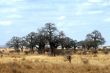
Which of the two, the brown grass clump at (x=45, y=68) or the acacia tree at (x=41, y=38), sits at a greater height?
the acacia tree at (x=41, y=38)

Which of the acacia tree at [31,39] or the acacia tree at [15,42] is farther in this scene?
the acacia tree at [15,42]

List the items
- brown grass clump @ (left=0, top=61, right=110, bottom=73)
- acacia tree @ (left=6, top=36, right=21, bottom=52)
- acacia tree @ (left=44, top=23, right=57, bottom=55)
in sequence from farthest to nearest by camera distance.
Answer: acacia tree @ (left=6, top=36, right=21, bottom=52) → acacia tree @ (left=44, top=23, right=57, bottom=55) → brown grass clump @ (left=0, top=61, right=110, bottom=73)

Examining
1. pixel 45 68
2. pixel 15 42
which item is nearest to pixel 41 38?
pixel 15 42

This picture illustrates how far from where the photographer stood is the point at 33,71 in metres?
24.7

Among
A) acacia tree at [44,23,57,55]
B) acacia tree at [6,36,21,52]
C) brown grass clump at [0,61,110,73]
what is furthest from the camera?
acacia tree at [6,36,21,52]

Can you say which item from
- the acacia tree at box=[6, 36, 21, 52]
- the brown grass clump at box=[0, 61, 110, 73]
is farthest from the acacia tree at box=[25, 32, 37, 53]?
the brown grass clump at box=[0, 61, 110, 73]

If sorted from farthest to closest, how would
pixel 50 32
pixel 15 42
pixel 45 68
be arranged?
1. pixel 15 42
2. pixel 50 32
3. pixel 45 68

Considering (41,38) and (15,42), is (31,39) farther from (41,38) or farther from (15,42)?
(15,42)

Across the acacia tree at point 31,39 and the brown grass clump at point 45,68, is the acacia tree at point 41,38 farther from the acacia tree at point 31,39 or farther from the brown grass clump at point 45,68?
the brown grass clump at point 45,68

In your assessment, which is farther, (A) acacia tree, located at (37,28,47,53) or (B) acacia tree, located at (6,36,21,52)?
(B) acacia tree, located at (6,36,21,52)

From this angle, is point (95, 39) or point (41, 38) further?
point (95, 39)

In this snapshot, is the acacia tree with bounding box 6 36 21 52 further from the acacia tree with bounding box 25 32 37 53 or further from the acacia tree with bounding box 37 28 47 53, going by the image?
the acacia tree with bounding box 37 28 47 53

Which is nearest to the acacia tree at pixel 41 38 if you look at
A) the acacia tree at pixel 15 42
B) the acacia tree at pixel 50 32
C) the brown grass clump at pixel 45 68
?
the acacia tree at pixel 50 32

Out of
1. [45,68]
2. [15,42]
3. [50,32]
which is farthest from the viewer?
[15,42]
